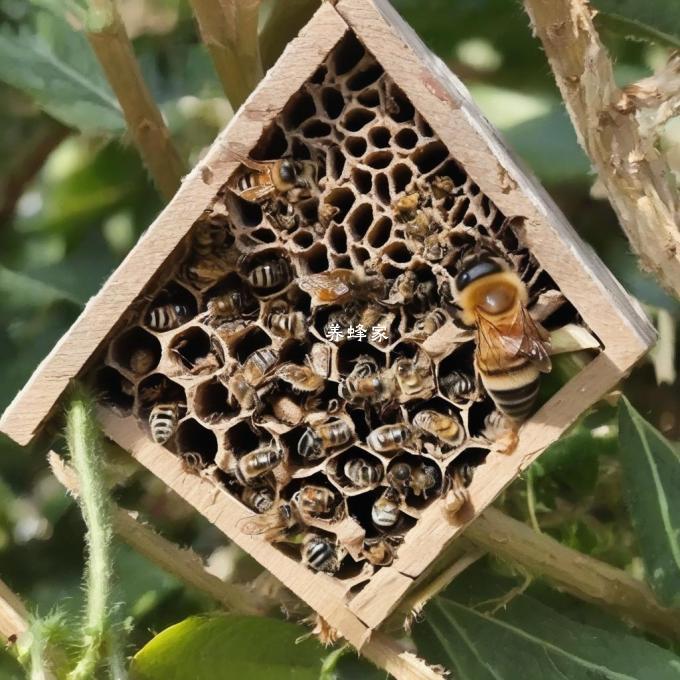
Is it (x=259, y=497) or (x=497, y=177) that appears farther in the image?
(x=259, y=497)

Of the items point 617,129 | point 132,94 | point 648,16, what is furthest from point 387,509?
point 648,16

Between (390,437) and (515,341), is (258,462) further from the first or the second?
(515,341)

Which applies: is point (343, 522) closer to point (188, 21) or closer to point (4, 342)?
point (4, 342)

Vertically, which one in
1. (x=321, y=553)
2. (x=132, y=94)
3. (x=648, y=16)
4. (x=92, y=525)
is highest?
(x=648, y=16)

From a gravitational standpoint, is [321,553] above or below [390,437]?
below

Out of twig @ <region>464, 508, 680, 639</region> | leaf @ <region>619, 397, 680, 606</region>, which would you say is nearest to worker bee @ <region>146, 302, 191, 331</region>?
twig @ <region>464, 508, 680, 639</region>

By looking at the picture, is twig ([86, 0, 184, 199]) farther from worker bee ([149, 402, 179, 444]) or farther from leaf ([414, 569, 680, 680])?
leaf ([414, 569, 680, 680])
